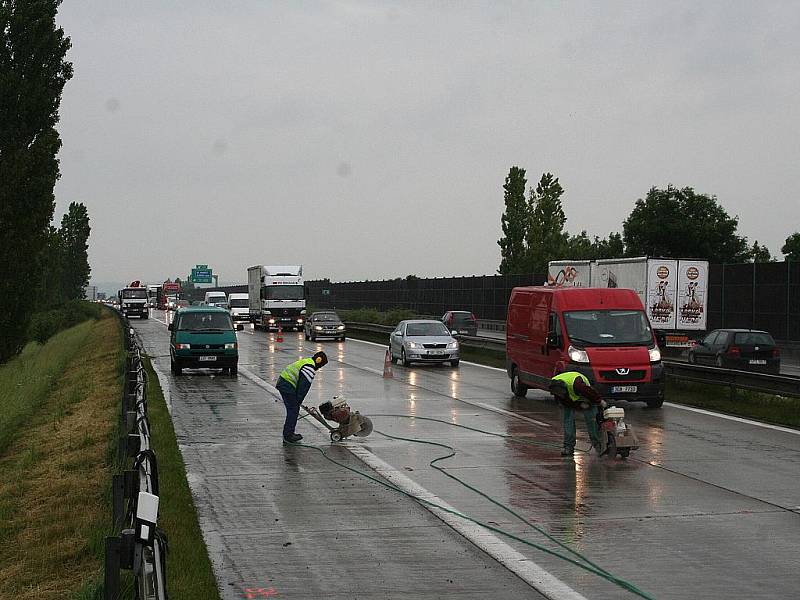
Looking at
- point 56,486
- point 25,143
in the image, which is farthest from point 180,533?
point 25,143

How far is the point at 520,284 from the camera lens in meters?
68.9

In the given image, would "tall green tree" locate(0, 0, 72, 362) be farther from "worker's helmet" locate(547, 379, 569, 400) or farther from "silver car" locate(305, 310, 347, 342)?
"worker's helmet" locate(547, 379, 569, 400)

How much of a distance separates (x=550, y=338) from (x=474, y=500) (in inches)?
399

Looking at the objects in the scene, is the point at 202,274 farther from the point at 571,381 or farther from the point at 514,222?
the point at 571,381

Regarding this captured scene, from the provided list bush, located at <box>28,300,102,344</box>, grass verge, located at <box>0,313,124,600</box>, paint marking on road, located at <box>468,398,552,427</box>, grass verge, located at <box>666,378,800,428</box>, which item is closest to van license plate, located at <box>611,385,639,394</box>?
paint marking on road, located at <box>468,398,552,427</box>

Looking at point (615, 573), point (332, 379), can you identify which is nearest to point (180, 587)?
point (615, 573)

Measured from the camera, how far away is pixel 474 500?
11.6 metres

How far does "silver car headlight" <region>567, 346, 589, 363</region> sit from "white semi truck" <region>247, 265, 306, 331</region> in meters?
41.5

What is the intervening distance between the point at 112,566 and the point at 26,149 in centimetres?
3526

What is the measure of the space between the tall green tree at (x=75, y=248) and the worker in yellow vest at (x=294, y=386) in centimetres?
8030

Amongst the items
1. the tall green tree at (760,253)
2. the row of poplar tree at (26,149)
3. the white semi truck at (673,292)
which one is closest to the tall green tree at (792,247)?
the tall green tree at (760,253)

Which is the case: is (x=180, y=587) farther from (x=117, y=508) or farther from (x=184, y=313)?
(x=184, y=313)

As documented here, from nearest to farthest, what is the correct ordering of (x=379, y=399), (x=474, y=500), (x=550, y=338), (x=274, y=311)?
(x=474, y=500) < (x=550, y=338) < (x=379, y=399) < (x=274, y=311)

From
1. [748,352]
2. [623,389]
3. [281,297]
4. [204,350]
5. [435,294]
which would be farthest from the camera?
[435,294]
